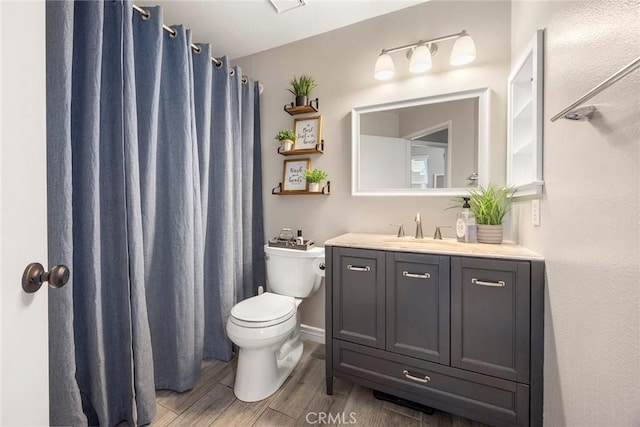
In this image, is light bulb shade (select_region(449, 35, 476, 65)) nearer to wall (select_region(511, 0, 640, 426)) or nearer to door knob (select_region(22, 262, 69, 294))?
wall (select_region(511, 0, 640, 426))

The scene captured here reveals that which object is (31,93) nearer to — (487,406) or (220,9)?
(220,9)

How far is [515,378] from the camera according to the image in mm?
1114

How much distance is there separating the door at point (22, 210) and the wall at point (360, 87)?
1575mm

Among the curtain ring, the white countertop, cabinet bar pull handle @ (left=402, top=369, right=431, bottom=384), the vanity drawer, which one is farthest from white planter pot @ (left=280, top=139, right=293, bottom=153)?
cabinet bar pull handle @ (left=402, top=369, right=431, bottom=384)

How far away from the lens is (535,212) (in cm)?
114

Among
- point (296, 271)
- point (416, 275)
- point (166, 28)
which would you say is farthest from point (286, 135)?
point (416, 275)

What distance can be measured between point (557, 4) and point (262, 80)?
1945 mm

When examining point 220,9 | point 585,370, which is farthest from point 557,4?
point 220,9

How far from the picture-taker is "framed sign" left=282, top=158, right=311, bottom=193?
2088mm

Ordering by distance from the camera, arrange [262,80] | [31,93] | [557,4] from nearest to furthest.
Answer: [31,93]
[557,4]
[262,80]

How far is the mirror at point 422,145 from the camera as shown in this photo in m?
1.62

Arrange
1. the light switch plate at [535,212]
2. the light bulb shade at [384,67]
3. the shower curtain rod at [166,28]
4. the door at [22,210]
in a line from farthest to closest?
the light bulb shade at [384,67], the shower curtain rod at [166,28], the light switch plate at [535,212], the door at [22,210]

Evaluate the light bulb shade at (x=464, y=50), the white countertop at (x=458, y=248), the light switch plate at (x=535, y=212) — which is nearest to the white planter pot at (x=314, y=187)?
the white countertop at (x=458, y=248)

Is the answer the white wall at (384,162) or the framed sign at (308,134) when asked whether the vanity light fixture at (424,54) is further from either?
the framed sign at (308,134)
